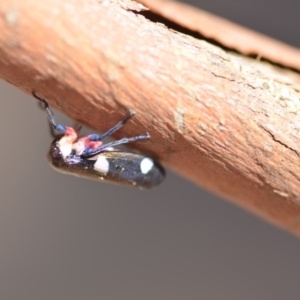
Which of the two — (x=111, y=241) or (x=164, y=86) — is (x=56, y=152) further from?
(x=111, y=241)

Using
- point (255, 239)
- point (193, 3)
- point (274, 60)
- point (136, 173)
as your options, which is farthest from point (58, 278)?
point (274, 60)

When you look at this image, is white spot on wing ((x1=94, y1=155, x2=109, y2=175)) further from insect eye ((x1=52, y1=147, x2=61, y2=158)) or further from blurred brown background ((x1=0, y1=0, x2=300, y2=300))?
blurred brown background ((x1=0, y1=0, x2=300, y2=300))

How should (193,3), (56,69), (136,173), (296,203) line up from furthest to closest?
(193,3)
(136,173)
(296,203)
(56,69)

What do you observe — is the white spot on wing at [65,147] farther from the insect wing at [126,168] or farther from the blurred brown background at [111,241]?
the blurred brown background at [111,241]

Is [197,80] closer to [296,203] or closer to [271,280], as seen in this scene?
[296,203]

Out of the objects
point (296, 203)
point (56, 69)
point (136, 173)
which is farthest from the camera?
point (136, 173)

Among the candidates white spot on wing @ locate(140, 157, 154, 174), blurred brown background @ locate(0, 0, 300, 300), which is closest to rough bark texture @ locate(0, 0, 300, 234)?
white spot on wing @ locate(140, 157, 154, 174)

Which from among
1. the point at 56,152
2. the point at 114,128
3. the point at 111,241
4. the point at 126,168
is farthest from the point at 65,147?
the point at 111,241

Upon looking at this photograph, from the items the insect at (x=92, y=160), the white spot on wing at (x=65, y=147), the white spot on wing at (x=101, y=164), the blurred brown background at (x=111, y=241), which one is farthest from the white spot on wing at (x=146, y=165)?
the blurred brown background at (x=111, y=241)
